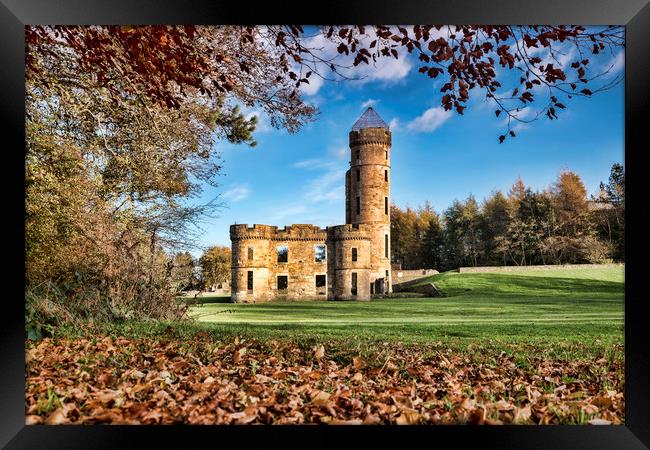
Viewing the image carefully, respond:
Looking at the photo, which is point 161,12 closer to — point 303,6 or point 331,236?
point 303,6

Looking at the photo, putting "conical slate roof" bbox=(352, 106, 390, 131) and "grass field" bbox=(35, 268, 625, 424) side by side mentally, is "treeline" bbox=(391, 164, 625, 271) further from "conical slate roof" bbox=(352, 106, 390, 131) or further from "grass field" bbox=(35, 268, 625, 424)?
"grass field" bbox=(35, 268, 625, 424)

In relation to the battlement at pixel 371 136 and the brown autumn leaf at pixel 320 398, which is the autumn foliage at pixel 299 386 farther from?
the battlement at pixel 371 136

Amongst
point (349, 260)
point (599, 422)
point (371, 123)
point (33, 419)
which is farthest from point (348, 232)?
point (33, 419)

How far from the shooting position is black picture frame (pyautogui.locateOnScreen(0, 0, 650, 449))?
3578 mm

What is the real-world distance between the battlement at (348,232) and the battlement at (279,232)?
48 centimetres

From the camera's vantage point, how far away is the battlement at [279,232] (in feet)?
67.2

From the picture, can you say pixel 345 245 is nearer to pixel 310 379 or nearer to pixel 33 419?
pixel 310 379

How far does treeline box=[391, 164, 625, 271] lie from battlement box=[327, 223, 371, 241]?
4613 millimetres

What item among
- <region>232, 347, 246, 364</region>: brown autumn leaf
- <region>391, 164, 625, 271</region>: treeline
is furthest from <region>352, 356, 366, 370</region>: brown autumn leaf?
<region>391, 164, 625, 271</region>: treeline

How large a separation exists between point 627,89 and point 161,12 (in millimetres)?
4094

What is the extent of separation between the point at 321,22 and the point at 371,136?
20.2m

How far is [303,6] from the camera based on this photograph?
12.2 ft

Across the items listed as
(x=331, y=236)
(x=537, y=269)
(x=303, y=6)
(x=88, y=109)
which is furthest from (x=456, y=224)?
(x=303, y=6)

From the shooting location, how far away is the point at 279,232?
21969 millimetres
